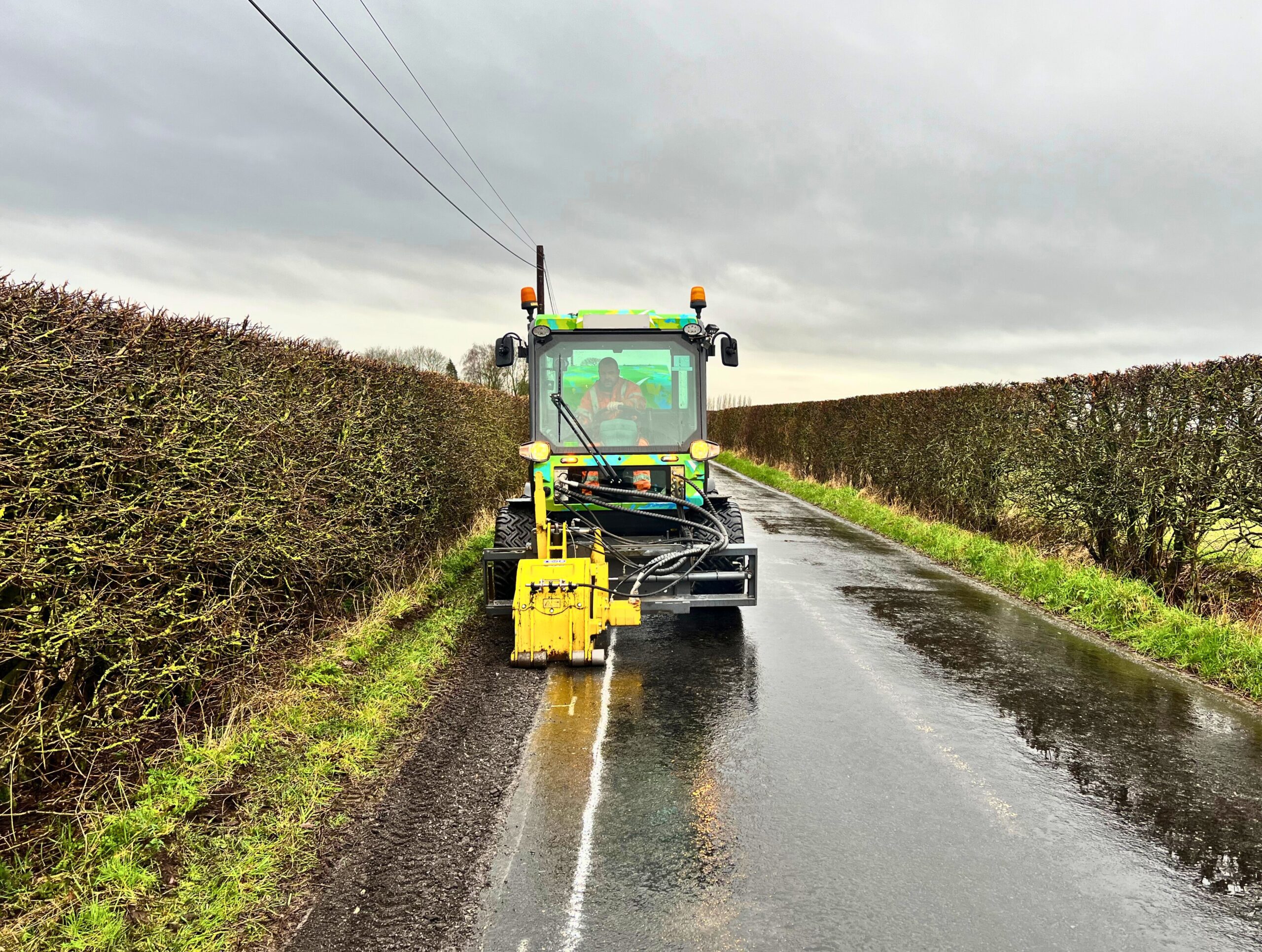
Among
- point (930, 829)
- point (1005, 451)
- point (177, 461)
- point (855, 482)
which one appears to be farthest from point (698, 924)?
point (855, 482)

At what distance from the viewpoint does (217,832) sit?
3.54m

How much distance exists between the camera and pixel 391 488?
24.9 ft

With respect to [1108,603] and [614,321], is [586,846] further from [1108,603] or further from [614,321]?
[1108,603]

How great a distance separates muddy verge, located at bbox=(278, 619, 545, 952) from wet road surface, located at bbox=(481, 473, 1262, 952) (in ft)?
0.48

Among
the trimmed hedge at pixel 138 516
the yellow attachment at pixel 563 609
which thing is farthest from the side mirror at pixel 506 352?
Answer: the yellow attachment at pixel 563 609

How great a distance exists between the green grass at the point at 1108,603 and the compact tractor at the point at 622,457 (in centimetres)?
362

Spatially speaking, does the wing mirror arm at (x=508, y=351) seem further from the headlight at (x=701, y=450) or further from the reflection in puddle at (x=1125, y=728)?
the reflection in puddle at (x=1125, y=728)

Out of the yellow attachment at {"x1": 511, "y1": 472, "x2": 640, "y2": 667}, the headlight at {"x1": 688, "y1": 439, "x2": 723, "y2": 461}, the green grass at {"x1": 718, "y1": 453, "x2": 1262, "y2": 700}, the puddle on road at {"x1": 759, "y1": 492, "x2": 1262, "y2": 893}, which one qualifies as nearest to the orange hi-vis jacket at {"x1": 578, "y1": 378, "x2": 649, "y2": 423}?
the headlight at {"x1": 688, "y1": 439, "x2": 723, "y2": 461}

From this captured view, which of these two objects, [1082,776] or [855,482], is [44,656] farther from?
[855,482]

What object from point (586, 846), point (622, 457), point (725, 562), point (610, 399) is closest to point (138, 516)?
point (586, 846)

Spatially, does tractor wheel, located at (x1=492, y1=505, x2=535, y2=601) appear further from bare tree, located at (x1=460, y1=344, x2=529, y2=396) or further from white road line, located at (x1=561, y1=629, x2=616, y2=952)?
bare tree, located at (x1=460, y1=344, x2=529, y2=396)

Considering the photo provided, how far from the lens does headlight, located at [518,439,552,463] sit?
284 inches

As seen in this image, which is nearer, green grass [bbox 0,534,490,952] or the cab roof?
green grass [bbox 0,534,490,952]

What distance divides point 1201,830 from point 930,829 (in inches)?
53.1
